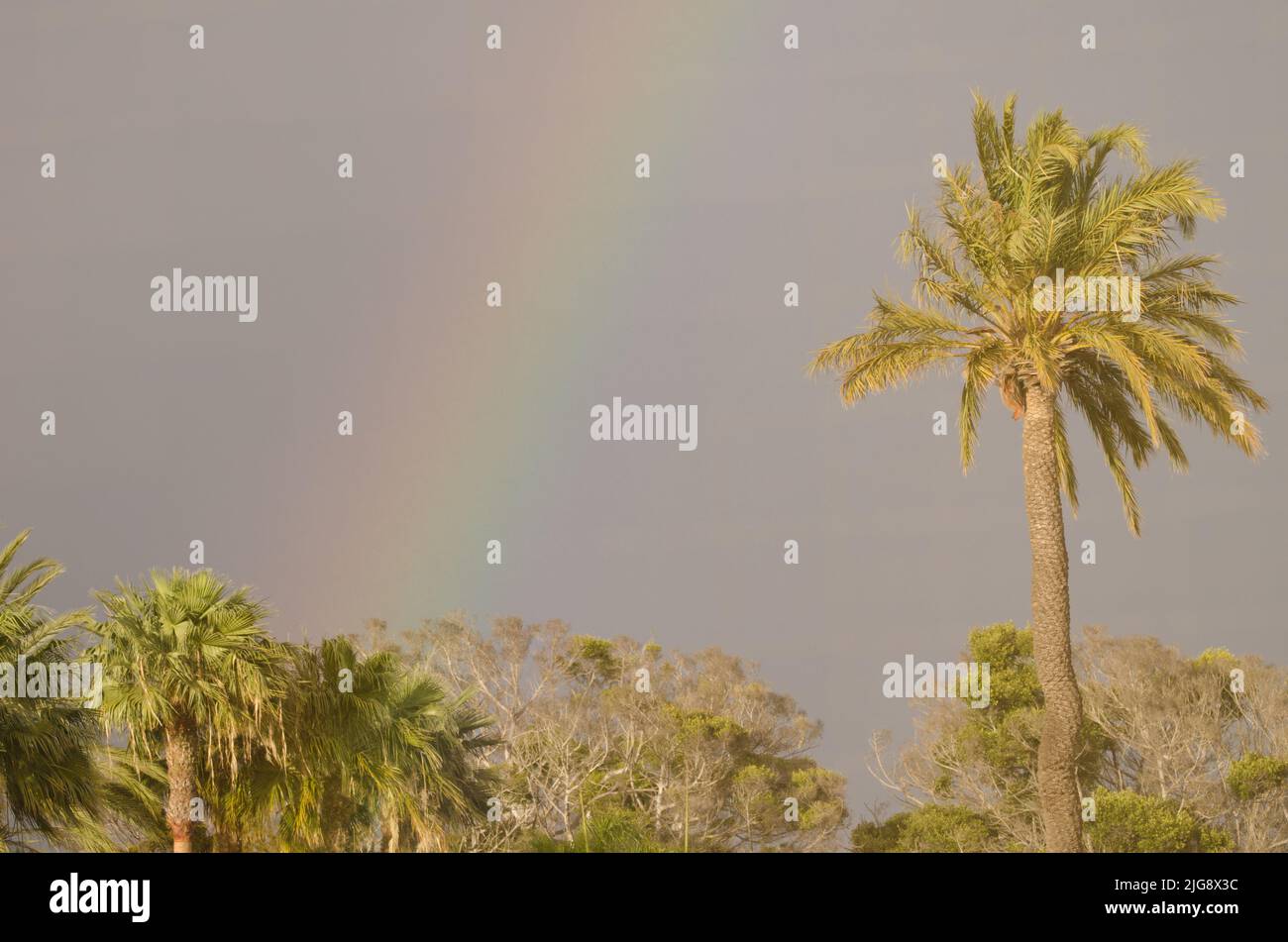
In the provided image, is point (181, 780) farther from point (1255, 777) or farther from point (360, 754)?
point (1255, 777)

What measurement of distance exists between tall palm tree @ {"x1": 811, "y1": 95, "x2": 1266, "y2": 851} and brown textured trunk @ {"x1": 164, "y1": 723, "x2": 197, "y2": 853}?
12775mm

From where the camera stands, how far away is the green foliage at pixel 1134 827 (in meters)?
42.9

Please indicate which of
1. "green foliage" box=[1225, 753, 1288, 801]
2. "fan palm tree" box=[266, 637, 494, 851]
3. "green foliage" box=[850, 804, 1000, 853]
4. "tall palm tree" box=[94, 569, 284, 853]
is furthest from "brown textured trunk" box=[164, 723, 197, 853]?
"green foliage" box=[1225, 753, 1288, 801]

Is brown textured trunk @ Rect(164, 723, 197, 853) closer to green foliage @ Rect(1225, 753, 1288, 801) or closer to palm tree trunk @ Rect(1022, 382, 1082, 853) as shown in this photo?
palm tree trunk @ Rect(1022, 382, 1082, 853)

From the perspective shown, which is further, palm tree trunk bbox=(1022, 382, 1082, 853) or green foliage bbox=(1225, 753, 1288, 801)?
green foliage bbox=(1225, 753, 1288, 801)

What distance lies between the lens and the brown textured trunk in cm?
2163

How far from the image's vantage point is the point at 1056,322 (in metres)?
25.8

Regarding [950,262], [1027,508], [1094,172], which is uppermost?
[1094,172]

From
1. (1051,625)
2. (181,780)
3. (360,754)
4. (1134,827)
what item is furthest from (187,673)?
(1134,827)

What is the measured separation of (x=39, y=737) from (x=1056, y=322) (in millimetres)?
17926
